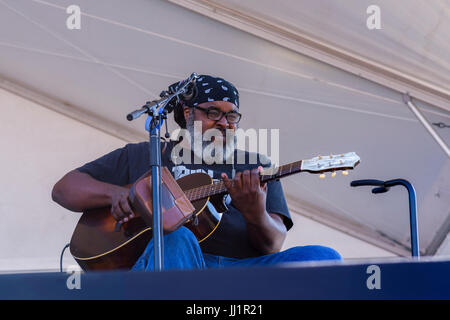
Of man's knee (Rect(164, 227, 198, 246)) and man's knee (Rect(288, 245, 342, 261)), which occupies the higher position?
man's knee (Rect(164, 227, 198, 246))

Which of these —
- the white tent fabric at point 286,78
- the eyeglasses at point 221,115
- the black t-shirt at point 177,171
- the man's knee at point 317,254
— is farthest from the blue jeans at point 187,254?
the white tent fabric at point 286,78

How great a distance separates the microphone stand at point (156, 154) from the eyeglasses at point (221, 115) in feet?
1.93

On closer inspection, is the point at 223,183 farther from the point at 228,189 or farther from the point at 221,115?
the point at 221,115

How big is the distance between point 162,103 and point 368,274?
1.07 m

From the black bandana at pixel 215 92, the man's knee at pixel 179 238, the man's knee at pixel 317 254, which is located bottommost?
the man's knee at pixel 317 254

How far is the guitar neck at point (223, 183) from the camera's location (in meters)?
1.99

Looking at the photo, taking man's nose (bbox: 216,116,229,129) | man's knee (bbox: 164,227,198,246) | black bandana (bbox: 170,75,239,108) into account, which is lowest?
man's knee (bbox: 164,227,198,246)

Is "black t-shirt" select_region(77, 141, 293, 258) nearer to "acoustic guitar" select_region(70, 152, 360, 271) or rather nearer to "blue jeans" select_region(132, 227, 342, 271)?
"acoustic guitar" select_region(70, 152, 360, 271)

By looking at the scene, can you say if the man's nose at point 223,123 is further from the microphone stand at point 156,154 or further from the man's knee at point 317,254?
the man's knee at point 317,254

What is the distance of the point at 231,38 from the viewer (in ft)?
11.6

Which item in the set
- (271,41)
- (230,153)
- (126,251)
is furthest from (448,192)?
(126,251)

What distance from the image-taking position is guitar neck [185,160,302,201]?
1.99 metres

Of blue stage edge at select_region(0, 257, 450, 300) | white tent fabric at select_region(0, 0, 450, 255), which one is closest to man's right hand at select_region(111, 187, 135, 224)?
blue stage edge at select_region(0, 257, 450, 300)

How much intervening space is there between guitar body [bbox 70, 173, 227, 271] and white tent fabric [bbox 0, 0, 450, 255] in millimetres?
1384
